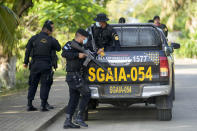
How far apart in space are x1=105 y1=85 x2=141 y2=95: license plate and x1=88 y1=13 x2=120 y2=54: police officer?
127 cm

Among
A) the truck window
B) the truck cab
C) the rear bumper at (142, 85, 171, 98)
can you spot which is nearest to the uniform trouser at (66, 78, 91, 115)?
the truck cab

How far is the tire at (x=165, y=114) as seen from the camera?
10.3 meters

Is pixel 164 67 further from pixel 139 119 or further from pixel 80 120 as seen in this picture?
pixel 80 120

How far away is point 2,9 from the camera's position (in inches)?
473

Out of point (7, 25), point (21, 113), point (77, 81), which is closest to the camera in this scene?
point (77, 81)

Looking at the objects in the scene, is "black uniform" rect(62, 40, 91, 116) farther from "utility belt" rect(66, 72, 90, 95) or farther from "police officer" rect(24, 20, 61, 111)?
"police officer" rect(24, 20, 61, 111)

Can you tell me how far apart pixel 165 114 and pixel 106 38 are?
2068 millimetres

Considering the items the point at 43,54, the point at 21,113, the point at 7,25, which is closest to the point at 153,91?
the point at 43,54

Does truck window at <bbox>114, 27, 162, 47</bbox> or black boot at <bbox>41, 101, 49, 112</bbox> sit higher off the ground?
truck window at <bbox>114, 27, 162, 47</bbox>

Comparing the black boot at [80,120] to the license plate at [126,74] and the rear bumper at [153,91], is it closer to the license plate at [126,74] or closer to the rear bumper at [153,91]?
the license plate at [126,74]

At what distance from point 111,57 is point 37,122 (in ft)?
6.07

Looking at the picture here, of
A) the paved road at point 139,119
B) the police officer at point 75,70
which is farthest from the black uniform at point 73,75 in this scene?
the paved road at point 139,119

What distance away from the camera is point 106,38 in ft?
36.5

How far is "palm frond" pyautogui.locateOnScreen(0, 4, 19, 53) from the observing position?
12.0m
